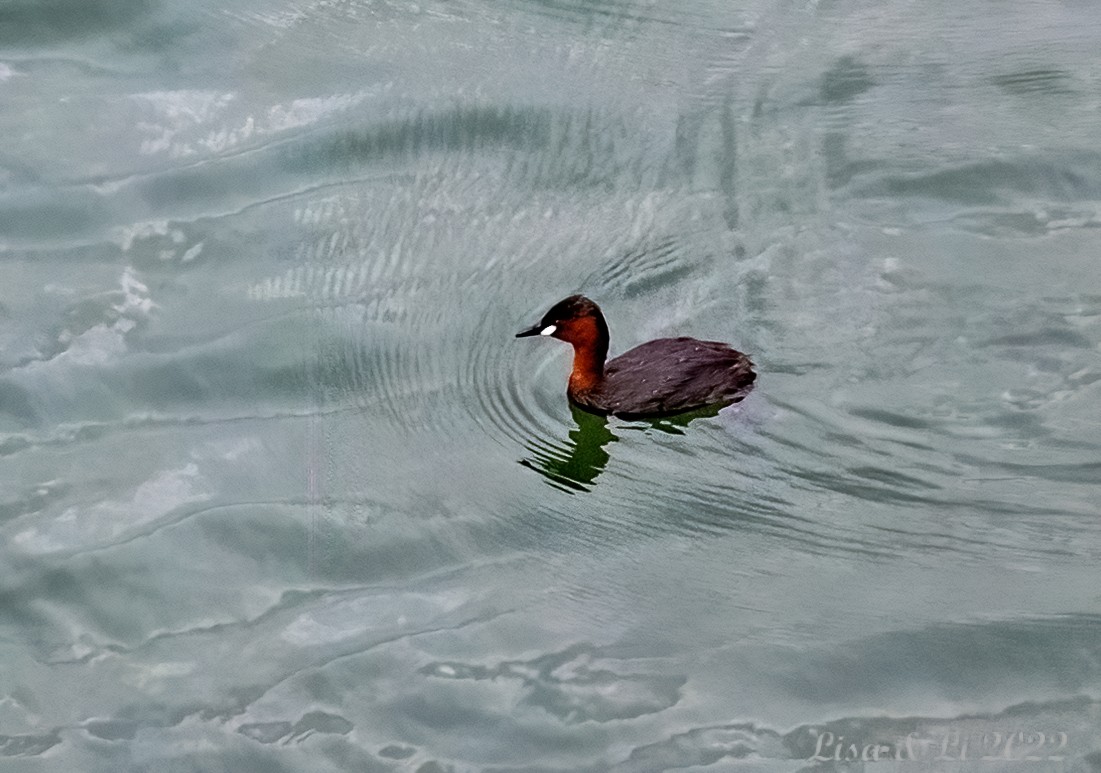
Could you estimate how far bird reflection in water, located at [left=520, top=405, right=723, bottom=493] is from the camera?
662 cm

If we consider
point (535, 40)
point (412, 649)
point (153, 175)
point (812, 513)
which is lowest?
point (412, 649)

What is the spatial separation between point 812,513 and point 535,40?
334 cm

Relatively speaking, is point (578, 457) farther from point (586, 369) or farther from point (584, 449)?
point (586, 369)

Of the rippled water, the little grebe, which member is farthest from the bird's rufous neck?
the rippled water

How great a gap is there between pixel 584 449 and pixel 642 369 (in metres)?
0.39

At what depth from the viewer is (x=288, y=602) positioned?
6.20 meters

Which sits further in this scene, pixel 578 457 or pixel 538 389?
pixel 538 389

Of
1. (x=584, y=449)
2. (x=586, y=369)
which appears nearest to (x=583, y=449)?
(x=584, y=449)

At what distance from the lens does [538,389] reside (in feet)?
23.4

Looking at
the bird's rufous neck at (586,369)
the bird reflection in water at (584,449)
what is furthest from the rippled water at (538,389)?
the bird's rufous neck at (586,369)

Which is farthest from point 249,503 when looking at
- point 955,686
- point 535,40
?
point 535,40

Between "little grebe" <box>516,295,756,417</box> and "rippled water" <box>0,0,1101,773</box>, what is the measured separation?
94 millimetres

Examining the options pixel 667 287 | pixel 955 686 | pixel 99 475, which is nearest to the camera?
pixel 955 686

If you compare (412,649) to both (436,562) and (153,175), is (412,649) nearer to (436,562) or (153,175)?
(436,562)
